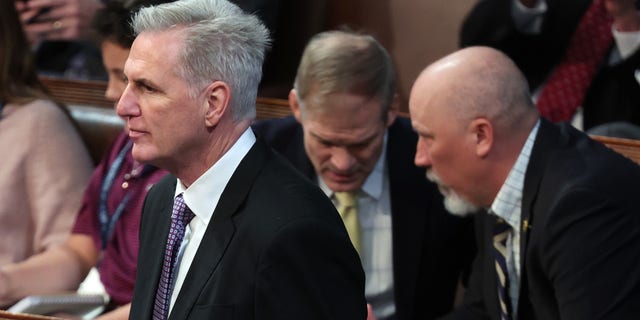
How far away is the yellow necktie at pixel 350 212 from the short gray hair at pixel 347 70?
0.22m

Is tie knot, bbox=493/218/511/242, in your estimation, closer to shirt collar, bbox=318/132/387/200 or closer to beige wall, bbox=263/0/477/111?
shirt collar, bbox=318/132/387/200

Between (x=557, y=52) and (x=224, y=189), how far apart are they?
155 centimetres

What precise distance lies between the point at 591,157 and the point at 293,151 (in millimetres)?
768

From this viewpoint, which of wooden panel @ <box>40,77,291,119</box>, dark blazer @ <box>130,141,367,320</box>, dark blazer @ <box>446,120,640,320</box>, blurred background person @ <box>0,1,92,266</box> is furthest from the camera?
wooden panel @ <box>40,77,291,119</box>

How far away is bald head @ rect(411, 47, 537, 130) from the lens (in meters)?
2.19

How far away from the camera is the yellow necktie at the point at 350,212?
254 cm

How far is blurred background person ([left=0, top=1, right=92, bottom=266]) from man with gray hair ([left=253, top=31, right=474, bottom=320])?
520mm

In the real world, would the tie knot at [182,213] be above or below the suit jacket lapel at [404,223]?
above

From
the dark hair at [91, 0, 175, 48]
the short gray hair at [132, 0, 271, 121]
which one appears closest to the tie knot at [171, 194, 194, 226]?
the short gray hair at [132, 0, 271, 121]

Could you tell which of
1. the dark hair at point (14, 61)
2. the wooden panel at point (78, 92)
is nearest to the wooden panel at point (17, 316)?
the dark hair at point (14, 61)

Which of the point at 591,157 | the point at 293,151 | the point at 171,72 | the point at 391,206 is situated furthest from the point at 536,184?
the point at 171,72

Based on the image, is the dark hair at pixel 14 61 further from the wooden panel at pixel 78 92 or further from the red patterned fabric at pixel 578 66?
the red patterned fabric at pixel 578 66

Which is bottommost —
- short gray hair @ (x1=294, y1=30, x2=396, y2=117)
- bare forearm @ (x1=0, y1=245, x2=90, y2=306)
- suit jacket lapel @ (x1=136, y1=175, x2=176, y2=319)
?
bare forearm @ (x1=0, y1=245, x2=90, y2=306)

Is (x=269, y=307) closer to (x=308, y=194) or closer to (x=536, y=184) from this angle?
(x=308, y=194)
